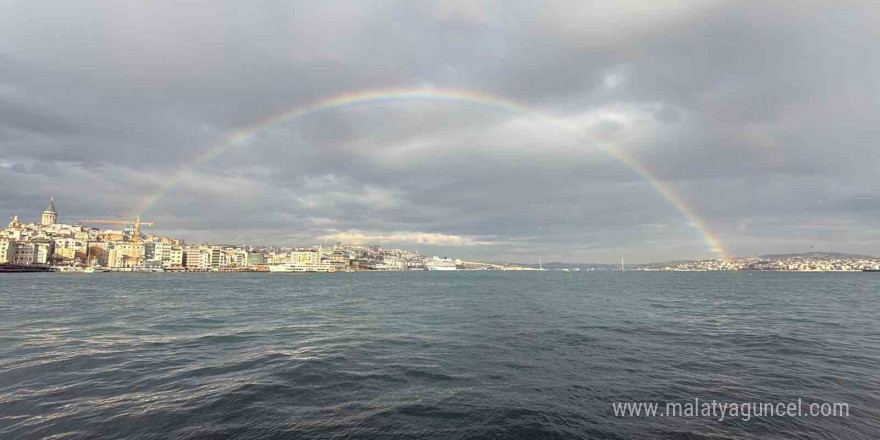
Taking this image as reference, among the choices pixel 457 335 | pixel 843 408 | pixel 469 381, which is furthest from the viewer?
pixel 457 335

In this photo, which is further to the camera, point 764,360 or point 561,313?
point 561,313

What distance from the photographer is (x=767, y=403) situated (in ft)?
→ 42.5

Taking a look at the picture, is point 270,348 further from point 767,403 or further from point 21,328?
point 767,403

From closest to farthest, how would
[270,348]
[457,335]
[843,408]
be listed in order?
[843,408], [270,348], [457,335]

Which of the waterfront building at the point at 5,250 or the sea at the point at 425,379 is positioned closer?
the sea at the point at 425,379

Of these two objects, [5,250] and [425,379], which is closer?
[425,379]

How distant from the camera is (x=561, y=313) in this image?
3716 cm

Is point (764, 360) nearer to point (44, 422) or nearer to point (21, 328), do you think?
point (44, 422)

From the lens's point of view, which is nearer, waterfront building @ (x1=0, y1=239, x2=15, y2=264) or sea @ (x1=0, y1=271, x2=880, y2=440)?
sea @ (x1=0, y1=271, x2=880, y2=440)

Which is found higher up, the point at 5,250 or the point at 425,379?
the point at 5,250

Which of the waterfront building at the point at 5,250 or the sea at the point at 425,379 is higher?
the waterfront building at the point at 5,250

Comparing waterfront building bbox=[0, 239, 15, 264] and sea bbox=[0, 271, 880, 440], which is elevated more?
waterfront building bbox=[0, 239, 15, 264]

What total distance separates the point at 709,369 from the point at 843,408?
4572mm

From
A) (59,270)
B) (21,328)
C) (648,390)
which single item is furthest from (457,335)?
(59,270)
